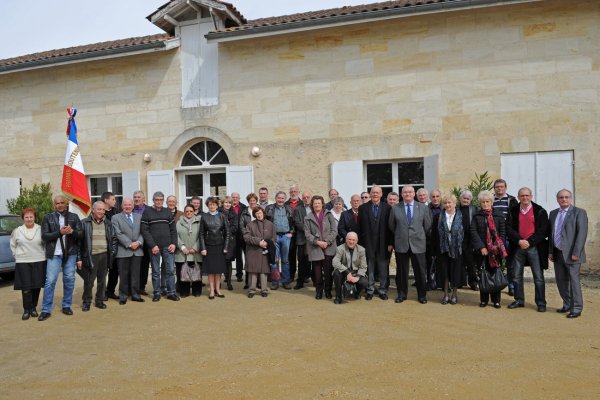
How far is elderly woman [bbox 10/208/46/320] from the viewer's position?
592 cm

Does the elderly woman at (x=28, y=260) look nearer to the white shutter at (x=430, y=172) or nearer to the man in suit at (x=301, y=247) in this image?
the man in suit at (x=301, y=247)

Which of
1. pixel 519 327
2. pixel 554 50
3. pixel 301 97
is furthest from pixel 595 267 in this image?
pixel 301 97

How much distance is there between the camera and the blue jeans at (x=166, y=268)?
6.93 m

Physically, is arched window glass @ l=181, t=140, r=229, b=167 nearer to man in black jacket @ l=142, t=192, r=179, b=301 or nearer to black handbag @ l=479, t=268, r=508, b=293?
man in black jacket @ l=142, t=192, r=179, b=301

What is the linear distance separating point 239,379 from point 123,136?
8.61 metres

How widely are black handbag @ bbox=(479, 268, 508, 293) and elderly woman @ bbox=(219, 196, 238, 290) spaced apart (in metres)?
3.60

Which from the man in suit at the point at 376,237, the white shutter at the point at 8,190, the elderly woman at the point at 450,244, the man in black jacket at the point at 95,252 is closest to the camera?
the elderly woman at the point at 450,244

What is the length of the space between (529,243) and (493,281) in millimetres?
630

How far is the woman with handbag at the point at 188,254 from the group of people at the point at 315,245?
0.01m

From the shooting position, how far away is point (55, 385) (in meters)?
3.80

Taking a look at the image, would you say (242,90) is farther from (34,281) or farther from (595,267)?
(595,267)

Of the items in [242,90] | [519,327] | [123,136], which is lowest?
[519,327]

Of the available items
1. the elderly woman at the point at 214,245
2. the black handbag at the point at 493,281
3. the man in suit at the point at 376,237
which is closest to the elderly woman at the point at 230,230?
the elderly woman at the point at 214,245

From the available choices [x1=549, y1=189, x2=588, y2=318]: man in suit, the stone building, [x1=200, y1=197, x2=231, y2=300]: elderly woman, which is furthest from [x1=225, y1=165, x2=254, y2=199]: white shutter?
[x1=549, y1=189, x2=588, y2=318]: man in suit
